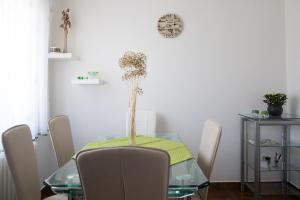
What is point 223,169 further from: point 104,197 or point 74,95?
point 104,197

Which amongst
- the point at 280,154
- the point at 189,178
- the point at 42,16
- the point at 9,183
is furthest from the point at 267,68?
the point at 9,183

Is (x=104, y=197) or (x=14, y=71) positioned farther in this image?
(x=14, y=71)

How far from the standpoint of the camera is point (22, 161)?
5.16 feet

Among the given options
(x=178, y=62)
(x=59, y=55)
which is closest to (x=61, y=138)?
(x=59, y=55)

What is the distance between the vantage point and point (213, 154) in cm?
183

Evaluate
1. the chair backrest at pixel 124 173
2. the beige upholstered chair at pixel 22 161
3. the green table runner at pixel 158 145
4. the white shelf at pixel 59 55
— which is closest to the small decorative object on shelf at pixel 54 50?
the white shelf at pixel 59 55

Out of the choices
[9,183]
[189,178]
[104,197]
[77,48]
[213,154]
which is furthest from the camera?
[77,48]

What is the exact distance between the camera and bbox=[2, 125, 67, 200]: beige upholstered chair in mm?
1457

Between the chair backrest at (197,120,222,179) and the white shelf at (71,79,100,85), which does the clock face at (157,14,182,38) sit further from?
the chair backrest at (197,120,222,179)

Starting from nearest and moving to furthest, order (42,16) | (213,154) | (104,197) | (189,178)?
(104,197), (189,178), (213,154), (42,16)

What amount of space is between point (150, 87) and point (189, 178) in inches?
76.3

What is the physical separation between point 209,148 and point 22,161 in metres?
1.27

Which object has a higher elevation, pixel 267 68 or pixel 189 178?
pixel 267 68

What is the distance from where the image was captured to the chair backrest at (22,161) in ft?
4.78
